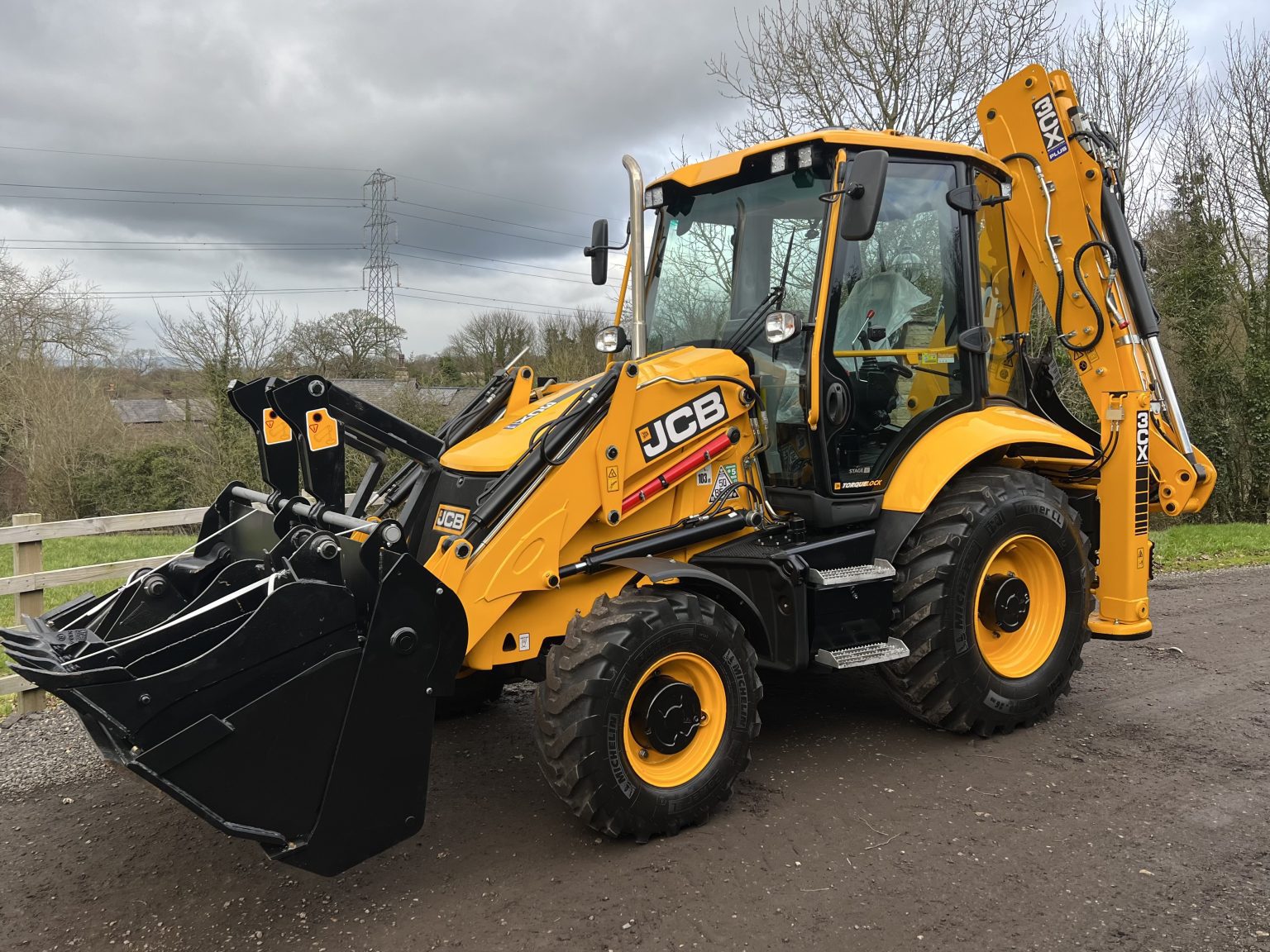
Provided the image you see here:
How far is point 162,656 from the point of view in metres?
2.87

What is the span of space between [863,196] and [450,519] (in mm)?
2164

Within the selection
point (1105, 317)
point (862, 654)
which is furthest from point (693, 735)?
point (1105, 317)

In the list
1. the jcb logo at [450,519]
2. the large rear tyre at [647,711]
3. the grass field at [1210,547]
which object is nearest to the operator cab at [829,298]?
the large rear tyre at [647,711]

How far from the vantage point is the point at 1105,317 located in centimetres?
497

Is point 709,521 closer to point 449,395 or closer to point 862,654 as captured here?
point 862,654

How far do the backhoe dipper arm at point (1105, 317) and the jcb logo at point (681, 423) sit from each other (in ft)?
7.52

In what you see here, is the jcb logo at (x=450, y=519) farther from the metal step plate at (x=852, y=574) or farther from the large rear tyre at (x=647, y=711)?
the metal step plate at (x=852, y=574)

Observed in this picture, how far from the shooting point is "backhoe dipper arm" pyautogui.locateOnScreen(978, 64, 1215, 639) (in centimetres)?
495

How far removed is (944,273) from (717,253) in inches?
45.8

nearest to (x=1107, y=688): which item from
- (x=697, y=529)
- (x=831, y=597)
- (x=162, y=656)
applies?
(x=831, y=597)

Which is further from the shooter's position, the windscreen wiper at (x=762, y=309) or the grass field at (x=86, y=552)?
the grass field at (x=86, y=552)

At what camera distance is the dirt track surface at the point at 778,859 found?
3.00 metres

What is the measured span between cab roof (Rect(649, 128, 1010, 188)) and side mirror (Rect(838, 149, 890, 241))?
0.34 metres

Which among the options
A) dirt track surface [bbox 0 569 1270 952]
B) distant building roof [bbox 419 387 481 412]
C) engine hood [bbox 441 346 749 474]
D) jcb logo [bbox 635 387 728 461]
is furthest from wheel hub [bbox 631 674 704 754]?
distant building roof [bbox 419 387 481 412]
